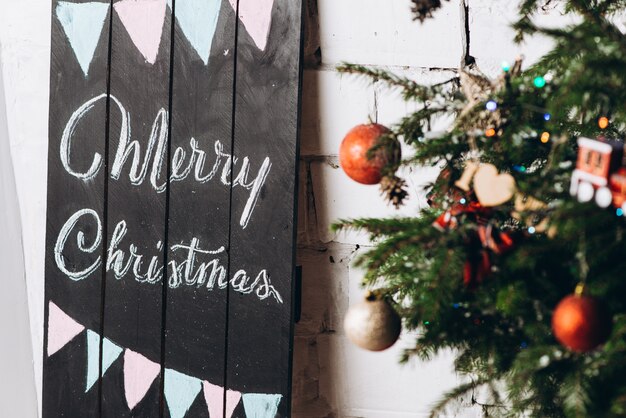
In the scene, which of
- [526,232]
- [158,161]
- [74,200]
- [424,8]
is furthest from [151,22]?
[526,232]

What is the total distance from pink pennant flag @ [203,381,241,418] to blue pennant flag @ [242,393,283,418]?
0.02m

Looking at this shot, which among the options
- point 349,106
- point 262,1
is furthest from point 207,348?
point 262,1

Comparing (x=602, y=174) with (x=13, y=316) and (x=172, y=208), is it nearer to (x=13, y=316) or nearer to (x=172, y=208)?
(x=172, y=208)

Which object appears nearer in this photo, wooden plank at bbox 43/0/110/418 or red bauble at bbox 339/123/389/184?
red bauble at bbox 339/123/389/184

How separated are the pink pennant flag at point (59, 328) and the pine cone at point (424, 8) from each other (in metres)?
0.80

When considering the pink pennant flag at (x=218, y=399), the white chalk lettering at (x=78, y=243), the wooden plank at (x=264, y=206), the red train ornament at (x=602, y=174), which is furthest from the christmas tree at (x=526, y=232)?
the white chalk lettering at (x=78, y=243)

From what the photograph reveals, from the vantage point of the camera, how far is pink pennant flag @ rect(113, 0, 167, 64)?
1.24m

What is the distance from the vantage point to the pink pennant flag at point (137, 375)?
127 cm

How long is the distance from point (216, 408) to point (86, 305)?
11.6 inches

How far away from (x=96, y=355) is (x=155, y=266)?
0.20 m

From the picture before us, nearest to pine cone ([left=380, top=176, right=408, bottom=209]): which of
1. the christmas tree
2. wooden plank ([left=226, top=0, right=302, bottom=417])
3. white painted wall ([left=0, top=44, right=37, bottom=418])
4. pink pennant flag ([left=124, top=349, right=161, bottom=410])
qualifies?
the christmas tree

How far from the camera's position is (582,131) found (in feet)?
2.74

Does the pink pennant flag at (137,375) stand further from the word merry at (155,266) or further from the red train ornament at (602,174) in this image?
the red train ornament at (602,174)

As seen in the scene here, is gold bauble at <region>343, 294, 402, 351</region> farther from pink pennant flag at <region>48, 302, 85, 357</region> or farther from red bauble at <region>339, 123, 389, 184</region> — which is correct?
pink pennant flag at <region>48, 302, 85, 357</region>
